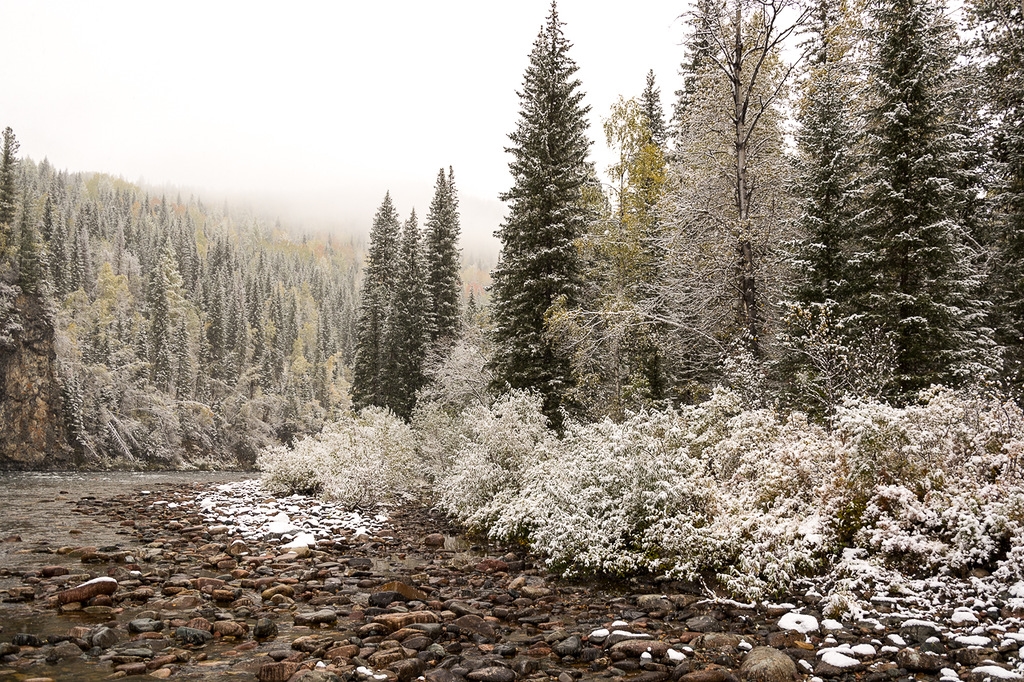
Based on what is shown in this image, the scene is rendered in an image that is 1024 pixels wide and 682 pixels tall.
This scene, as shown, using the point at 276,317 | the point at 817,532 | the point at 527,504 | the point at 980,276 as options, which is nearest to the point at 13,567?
the point at 527,504

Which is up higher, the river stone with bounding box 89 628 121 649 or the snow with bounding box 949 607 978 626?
the snow with bounding box 949 607 978 626

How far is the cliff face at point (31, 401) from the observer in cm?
4638

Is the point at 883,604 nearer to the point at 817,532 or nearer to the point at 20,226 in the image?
the point at 817,532

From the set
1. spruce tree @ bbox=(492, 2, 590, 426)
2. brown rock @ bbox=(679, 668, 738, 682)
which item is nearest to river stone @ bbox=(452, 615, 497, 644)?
brown rock @ bbox=(679, 668, 738, 682)

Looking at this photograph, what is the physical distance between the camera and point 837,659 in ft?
18.6

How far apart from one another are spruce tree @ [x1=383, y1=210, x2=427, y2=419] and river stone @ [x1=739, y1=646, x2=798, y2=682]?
29146 mm

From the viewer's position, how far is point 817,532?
8.19 metres

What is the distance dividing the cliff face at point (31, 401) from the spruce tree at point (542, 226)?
1787 inches

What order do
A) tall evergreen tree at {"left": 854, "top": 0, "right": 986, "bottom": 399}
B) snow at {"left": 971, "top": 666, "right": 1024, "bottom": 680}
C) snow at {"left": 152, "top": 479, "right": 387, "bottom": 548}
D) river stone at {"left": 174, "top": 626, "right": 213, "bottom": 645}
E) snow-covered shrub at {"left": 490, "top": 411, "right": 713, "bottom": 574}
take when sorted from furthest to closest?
1. tall evergreen tree at {"left": 854, "top": 0, "right": 986, "bottom": 399}
2. snow at {"left": 152, "top": 479, "right": 387, "bottom": 548}
3. snow-covered shrub at {"left": 490, "top": 411, "right": 713, "bottom": 574}
4. river stone at {"left": 174, "top": 626, "right": 213, "bottom": 645}
5. snow at {"left": 971, "top": 666, "right": 1024, "bottom": 680}

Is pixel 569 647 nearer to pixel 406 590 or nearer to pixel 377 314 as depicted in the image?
pixel 406 590

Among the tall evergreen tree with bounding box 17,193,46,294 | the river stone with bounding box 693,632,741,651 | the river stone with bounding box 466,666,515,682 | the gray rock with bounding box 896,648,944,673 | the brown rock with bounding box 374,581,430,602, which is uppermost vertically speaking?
the tall evergreen tree with bounding box 17,193,46,294

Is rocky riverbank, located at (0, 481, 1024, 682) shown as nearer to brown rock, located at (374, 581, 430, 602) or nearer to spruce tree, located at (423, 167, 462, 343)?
brown rock, located at (374, 581, 430, 602)

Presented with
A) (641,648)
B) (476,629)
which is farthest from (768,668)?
(476,629)

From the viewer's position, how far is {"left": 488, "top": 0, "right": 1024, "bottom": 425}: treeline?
1462 cm
